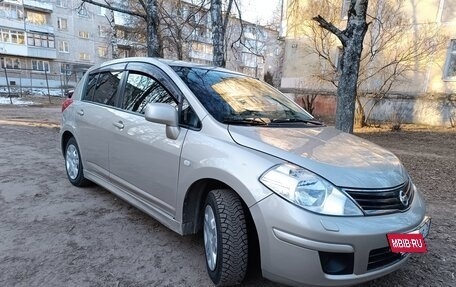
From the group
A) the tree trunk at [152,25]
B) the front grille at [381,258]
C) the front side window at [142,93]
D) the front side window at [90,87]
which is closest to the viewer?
the front grille at [381,258]

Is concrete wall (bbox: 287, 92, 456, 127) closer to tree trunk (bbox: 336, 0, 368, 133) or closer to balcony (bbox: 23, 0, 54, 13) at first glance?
tree trunk (bbox: 336, 0, 368, 133)

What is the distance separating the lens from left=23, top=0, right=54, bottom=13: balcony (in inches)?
1523

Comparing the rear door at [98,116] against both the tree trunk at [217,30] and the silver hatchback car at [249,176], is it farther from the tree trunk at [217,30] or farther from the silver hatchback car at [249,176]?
the tree trunk at [217,30]

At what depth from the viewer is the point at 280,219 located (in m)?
1.95

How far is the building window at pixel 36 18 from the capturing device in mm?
39562

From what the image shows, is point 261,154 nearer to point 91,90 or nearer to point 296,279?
point 296,279

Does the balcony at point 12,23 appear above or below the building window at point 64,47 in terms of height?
above

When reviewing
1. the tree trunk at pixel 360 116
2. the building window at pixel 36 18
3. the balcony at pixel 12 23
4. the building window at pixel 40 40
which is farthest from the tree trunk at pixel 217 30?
the building window at pixel 36 18

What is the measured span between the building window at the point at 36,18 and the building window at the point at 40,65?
15.4 ft

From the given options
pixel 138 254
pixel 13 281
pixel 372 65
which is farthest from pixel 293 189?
pixel 372 65

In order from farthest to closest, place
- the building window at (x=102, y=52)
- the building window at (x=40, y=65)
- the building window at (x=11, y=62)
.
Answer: the building window at (x=102, y=52) → the building window at (x=40, y=65) → the building window at (x=11, y=62)

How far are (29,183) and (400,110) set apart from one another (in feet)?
49.9

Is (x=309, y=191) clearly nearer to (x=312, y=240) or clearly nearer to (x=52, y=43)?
(x=312, y=240)

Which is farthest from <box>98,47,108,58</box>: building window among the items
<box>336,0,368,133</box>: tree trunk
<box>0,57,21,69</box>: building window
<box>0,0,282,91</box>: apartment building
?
<box>336,0,368,133</box>: tree trunk
